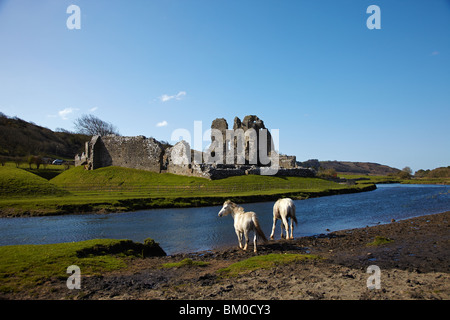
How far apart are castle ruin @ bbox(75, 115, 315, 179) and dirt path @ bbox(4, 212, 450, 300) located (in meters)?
30.3

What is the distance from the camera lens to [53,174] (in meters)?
51.2

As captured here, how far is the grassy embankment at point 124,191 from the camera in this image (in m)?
24.5

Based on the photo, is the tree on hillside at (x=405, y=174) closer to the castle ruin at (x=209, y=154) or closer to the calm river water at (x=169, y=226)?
the castle ruin at (x=209, y=154)

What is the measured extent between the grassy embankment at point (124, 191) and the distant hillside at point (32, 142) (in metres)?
31.9

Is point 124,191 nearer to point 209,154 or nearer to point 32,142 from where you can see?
point 209,154

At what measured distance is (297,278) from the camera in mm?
7793

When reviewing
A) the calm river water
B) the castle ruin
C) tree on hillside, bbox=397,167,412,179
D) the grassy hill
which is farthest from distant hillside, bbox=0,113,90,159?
tree on hillside, bbox=397,167,412,179

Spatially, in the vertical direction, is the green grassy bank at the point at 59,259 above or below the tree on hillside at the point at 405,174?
below

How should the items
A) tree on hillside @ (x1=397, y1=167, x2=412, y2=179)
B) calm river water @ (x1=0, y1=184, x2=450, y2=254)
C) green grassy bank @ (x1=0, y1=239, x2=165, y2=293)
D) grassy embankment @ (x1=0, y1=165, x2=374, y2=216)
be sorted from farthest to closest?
tree on hillside @ (x1=397, y1=167, x2=412, y2=179) → grassy embankment @ (x1=0, y1=165, x2=374, y2=216) → calm river water @ (x1=0, y1=184, x2=450, y2=254) → green grassy bank @ (x1=0, y1=239, x2=165, y2=293)

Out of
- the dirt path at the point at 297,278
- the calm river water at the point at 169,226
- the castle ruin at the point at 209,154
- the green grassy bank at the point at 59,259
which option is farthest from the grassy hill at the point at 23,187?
→ the dirt path at the point at 297,278

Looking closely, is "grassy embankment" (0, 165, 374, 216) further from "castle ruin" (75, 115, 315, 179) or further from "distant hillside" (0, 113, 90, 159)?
"distant hillside" (0, 113, 90, 159)

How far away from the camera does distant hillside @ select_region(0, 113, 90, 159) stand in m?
67.1
